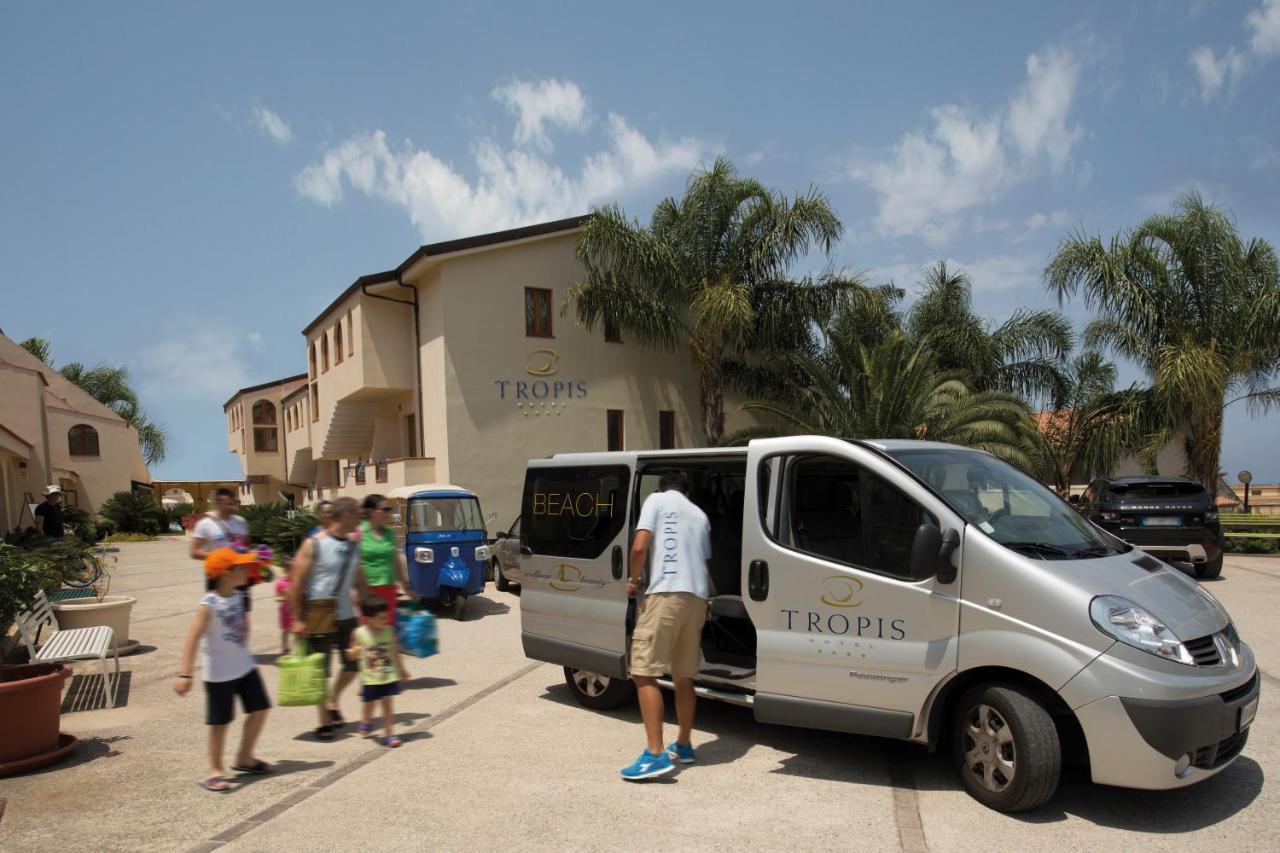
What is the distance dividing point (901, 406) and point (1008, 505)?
13.7m

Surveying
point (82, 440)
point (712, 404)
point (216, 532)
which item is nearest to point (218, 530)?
point (216, 532)

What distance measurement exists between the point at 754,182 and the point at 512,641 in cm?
1418

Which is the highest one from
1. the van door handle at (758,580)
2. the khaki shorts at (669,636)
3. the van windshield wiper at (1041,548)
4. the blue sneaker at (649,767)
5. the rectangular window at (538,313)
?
the rectangular window at (538,313)

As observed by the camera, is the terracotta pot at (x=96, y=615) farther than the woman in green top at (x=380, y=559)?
Yes

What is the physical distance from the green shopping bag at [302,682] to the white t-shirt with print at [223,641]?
0.76 metres

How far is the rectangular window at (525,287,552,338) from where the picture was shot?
2156 cm

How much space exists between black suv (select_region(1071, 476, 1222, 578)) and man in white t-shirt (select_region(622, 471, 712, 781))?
1009cm

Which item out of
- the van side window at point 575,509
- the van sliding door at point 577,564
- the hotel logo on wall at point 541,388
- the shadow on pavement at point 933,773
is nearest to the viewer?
the shadow on pavement at point 933,773

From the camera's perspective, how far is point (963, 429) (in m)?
19.2

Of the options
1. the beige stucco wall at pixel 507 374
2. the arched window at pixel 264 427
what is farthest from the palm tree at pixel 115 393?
the beige stucco wall at pixel 507 374

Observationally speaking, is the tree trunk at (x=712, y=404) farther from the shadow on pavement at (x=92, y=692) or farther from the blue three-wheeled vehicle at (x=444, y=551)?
the shadow on pavement at (x=92, y=692)

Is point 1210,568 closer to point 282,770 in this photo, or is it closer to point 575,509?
point 575,509

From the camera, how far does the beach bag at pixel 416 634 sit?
23.2 feet

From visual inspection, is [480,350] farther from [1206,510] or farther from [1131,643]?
[1131,643]
